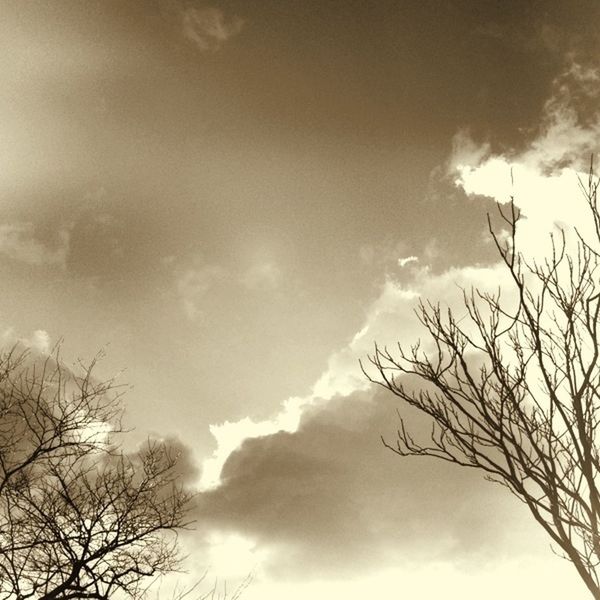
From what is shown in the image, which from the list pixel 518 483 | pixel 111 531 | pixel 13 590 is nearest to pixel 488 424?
pixel 518 483

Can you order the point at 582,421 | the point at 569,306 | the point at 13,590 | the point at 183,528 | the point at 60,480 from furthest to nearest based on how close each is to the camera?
1. the point at 183,528
2. the point at 60,480
3. the point at 13,590
4. the point at 569,306
5. the point at 582,421

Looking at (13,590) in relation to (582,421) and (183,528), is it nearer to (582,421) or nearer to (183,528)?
(183,528)

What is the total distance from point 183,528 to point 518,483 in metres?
8.26

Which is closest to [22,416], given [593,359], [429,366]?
[429,366]

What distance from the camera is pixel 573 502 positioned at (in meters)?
3.50

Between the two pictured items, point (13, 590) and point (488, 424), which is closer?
point (488, 424)

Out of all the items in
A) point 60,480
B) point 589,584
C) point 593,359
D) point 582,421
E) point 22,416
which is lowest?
point 589,584

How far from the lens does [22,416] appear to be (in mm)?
9070

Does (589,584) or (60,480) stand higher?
(60,480)

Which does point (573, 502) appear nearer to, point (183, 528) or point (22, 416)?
point (183, 528)

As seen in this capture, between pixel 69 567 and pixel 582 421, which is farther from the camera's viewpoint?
pixel 69 567

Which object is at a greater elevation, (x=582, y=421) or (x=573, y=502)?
(x=582, y=421)

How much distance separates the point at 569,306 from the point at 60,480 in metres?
9.14

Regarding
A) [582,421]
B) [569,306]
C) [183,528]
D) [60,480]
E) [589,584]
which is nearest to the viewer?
[589,584]
